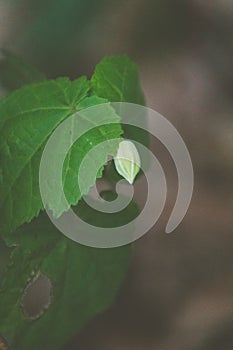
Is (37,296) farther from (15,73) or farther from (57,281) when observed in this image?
(15,73)

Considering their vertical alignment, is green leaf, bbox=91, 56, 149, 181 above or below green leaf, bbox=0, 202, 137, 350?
above

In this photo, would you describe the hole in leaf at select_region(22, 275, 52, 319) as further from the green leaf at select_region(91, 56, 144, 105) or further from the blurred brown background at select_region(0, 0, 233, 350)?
the green leaf at select_region(91, 56, 144, 105)

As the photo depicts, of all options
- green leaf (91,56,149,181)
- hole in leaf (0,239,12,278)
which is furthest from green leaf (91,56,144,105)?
hole in leaf (0,239,12,278)

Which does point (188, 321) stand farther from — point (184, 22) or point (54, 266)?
point (184, 22)

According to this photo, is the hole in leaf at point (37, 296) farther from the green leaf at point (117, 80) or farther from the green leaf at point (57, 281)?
the green leaf at point (117, 80)

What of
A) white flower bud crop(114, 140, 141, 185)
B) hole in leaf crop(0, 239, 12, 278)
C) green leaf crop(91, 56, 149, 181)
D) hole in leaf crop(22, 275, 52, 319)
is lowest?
hole in leaf crop(22, 275, 52, 319)

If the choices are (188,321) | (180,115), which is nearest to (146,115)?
(180,115)
